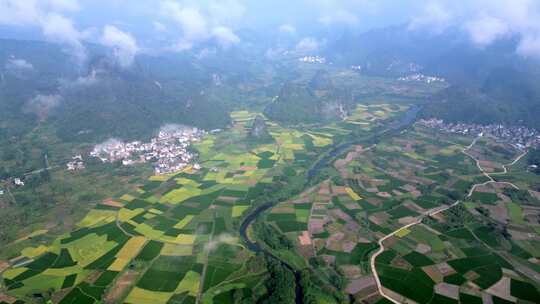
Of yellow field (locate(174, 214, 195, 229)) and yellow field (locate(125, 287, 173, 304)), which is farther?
yellow field (locate(174, 214, 195, 229))

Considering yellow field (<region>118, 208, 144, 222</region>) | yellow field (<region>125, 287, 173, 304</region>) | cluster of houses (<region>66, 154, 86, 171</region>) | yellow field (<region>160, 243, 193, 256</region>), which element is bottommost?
yellow field (<region>125, 287, 173, 304</region>)

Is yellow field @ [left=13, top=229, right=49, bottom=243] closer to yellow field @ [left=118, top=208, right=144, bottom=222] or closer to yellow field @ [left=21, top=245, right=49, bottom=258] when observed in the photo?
yellow field @ [left=21, top=245, right=49, bottom=258]

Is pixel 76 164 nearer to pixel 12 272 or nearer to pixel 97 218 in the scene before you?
pixel 97 218

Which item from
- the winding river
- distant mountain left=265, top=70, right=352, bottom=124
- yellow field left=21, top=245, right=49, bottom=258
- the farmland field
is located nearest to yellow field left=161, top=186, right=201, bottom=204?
the farmland field

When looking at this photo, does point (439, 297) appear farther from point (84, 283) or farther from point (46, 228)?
point (46, 228)

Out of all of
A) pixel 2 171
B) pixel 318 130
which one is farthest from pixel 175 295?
pixel 318 130

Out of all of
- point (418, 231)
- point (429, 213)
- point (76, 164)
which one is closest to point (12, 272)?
point (76, 164)
